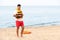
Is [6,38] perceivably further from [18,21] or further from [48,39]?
[48,39]

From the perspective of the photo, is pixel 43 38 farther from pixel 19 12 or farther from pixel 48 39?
pixel 19 12

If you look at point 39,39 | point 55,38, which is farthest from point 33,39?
point 55,38

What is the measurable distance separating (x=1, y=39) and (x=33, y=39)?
4.18 ft

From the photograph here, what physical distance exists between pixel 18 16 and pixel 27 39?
0.97 meters

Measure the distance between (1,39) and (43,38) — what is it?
1653 millimetres

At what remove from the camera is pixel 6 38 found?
36.7 feet

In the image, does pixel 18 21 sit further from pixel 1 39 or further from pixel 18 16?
pixel 1 39

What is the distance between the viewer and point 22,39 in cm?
1061

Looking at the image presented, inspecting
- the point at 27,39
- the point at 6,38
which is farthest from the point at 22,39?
the point at 6,38

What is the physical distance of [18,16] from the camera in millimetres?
10828

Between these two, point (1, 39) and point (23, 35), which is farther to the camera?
point (23, 35)

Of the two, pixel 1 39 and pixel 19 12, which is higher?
pixel 19 12

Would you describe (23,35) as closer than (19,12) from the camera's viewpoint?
No

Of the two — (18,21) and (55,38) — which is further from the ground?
(18,21)
